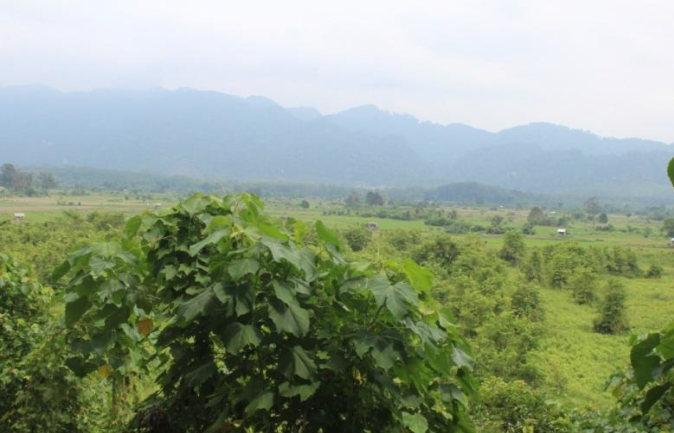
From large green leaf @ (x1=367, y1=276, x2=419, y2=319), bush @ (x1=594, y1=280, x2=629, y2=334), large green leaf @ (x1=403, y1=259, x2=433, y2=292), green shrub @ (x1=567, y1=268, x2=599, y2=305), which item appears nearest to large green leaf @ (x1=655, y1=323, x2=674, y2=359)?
large green leaf @ (x1=367, y1=276, x2=419, y2=319)

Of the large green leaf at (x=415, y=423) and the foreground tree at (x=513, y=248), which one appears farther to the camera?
the foreground tree at (x=513, y=248)

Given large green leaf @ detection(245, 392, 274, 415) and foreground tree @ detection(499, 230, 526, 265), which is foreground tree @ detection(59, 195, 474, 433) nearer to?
large green leaf @ detection(245, 392, 274, 415)

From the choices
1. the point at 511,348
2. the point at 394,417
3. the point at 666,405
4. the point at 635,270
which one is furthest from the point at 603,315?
the point at 394,417

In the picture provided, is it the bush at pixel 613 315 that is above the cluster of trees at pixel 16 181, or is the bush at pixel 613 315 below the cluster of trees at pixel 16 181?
below

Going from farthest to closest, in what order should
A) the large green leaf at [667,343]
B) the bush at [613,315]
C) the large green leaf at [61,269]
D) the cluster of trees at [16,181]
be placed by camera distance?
the cluster of trees at [16,181]
the bush at [613,315]
the large green leaf at [61,269]
the large green leaf at [667,343]

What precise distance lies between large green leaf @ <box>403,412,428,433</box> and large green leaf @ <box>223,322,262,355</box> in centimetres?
63

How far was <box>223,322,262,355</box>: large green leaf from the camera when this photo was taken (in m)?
1.91

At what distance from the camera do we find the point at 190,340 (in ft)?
7.78

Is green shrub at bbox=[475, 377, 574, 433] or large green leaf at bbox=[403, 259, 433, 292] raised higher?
large green leaf at bbox=[403, 259, 433, 292]

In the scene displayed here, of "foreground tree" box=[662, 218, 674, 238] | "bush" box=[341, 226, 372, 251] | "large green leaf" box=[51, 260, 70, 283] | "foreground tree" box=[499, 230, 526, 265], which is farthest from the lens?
"foreground tree" box=[662, 218, 674, 238]

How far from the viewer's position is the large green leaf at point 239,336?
1.91 meters

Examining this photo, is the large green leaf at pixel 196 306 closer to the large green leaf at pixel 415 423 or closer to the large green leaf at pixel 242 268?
the large green leaf at pixel 242 268

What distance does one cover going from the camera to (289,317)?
6.31 ft

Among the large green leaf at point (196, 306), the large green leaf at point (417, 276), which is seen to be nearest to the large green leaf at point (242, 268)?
the large green leaf at point (196, 306)
